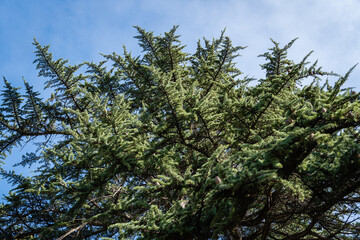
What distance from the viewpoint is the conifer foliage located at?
11.6ft

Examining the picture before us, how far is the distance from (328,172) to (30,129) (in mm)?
7338

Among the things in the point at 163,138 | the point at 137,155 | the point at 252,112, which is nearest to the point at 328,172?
the point at 252,112

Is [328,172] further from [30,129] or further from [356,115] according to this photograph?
[30,129]

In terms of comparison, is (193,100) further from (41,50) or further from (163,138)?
(41,50)

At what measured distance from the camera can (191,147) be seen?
543cm

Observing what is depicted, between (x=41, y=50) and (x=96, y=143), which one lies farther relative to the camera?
(x=41, y=50)

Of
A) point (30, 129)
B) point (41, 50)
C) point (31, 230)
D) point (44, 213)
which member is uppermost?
point (41, 50)

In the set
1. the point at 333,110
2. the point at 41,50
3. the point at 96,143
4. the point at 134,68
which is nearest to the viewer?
the point at 333,110

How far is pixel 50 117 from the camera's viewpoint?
758 centimetres

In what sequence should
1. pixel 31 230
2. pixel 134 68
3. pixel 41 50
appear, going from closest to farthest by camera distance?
pixel 31 230 → pixel 41 50 → pixel 134 68

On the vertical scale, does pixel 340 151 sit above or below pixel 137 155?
below

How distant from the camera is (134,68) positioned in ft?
24.4

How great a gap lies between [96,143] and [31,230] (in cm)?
390

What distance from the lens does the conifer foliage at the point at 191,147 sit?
139 inches
